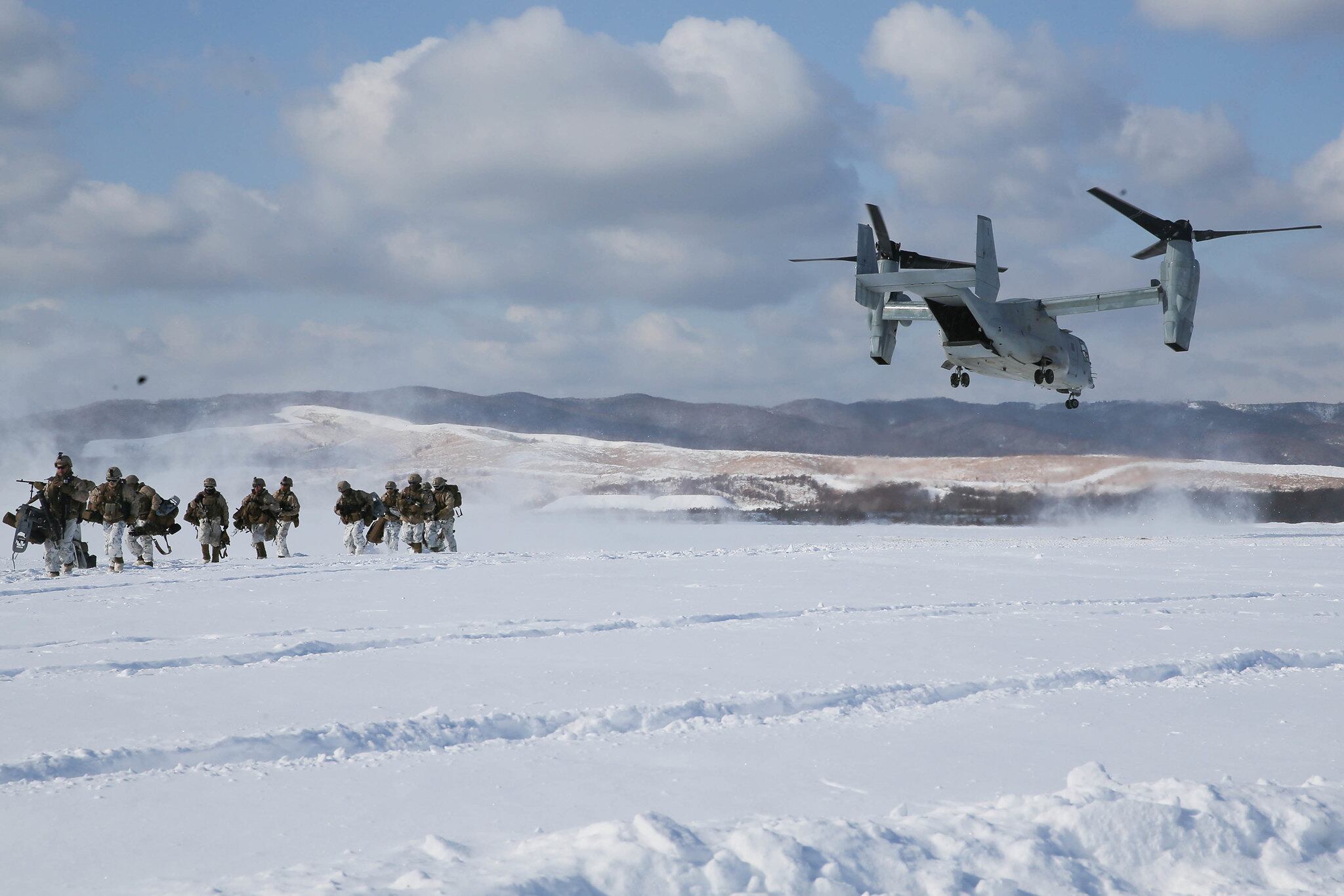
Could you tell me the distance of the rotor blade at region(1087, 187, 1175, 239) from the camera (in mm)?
28328

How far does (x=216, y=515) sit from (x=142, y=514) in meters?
3.18

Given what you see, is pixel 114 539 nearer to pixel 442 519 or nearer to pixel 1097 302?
pixel 442 519

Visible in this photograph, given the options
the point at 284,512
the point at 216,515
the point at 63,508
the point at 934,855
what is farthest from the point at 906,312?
the point at 934,855

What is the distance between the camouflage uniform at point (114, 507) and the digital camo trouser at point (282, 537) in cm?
374

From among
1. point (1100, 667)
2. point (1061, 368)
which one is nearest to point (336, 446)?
point (1061, 368)

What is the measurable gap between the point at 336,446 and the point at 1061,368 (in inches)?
1714

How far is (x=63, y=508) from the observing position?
653 inches

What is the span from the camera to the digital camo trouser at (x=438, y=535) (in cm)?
2342

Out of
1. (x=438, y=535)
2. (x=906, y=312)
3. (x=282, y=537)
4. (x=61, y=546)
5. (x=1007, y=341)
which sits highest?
(x=906, y=312)

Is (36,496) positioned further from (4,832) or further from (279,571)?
(4,832)

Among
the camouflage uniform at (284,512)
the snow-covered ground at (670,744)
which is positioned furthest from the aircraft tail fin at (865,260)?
the snow-covered ground at (670,744)

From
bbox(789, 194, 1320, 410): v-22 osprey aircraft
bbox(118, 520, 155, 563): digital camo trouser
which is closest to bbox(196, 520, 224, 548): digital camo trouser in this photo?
bbox(118, 520, 155, 563): digital camo trouser

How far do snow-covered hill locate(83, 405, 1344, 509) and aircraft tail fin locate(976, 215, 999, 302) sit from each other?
16858 millimetres

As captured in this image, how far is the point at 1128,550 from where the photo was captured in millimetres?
21938
